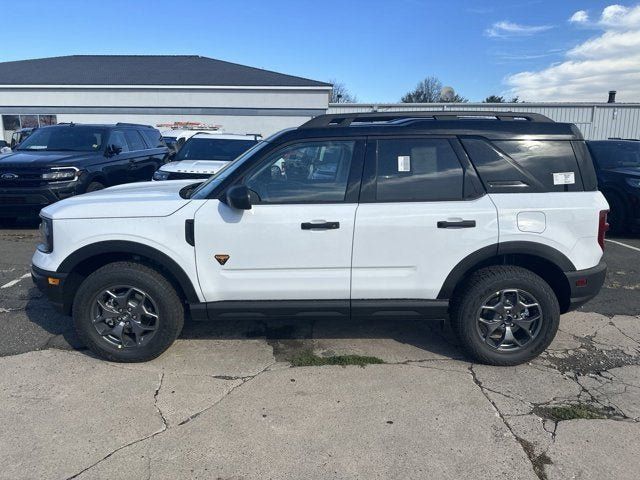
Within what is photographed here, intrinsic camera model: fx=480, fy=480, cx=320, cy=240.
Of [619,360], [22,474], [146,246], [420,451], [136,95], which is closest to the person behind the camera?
[22,474]

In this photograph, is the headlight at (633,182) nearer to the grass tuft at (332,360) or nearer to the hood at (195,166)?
the grass tuft at (332,360)

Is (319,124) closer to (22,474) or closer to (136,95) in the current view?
(22,474)

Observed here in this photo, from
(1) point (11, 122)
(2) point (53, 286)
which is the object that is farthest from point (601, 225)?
(1) point (11, 122)

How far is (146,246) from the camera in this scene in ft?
11.7

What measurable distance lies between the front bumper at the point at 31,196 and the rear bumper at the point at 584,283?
7476mm

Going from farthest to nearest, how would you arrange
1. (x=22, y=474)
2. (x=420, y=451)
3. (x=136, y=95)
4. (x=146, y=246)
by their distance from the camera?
(x=136, y=95) < (x=146, y=246) < (x=420, y=451) < (x=22, y=474)

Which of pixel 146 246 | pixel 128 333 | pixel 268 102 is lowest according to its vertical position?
pixel 128 333

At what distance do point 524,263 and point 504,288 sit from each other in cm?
35

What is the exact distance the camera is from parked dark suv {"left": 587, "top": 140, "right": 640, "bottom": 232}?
8031 mm

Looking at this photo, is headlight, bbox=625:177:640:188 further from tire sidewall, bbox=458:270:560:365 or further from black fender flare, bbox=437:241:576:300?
tire sidewall, bbox=458:270:560:365

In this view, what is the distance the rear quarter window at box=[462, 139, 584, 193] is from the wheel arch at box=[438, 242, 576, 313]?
436 millimetres

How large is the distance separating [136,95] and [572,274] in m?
30.5

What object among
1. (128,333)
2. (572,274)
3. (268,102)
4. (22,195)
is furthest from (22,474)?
(268,102)

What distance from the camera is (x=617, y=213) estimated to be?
8.37 meters
